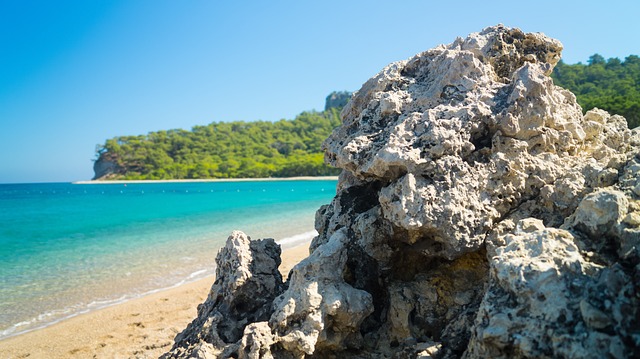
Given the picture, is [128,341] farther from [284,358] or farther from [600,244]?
[600,244]

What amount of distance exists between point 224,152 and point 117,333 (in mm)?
110692

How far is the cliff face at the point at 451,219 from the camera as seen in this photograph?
2379 millimetres

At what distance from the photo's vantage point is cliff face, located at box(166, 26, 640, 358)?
7.80 ft

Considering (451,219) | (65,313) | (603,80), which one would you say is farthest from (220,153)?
(451,219)

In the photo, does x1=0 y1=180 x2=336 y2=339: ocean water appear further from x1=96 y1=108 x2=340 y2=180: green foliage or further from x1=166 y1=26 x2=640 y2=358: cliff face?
x1=96 y1=108 x2=340 y2=180: green foliage

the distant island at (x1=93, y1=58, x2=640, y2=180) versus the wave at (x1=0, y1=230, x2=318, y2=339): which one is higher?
the distant island at (x1=93, y1=58, x2=640, y2=180)

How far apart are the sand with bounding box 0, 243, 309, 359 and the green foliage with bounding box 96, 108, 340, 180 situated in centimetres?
8133

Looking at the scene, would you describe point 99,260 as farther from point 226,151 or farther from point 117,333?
point 226,151

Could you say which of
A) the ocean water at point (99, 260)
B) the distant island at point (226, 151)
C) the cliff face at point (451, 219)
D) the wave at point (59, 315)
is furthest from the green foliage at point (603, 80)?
the wave at point (59, 315)

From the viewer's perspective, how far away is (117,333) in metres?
6.48

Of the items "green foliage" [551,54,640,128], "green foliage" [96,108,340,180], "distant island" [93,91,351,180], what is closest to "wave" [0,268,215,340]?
"green foliage" [551,54,640,128]

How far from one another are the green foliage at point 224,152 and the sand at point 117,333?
8133 cm

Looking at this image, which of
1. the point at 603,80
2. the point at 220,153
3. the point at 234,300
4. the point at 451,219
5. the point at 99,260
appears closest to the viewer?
the point at 451,219

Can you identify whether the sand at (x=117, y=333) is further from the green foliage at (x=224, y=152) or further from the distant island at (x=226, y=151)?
the green foliage at (x=224, y=152)
